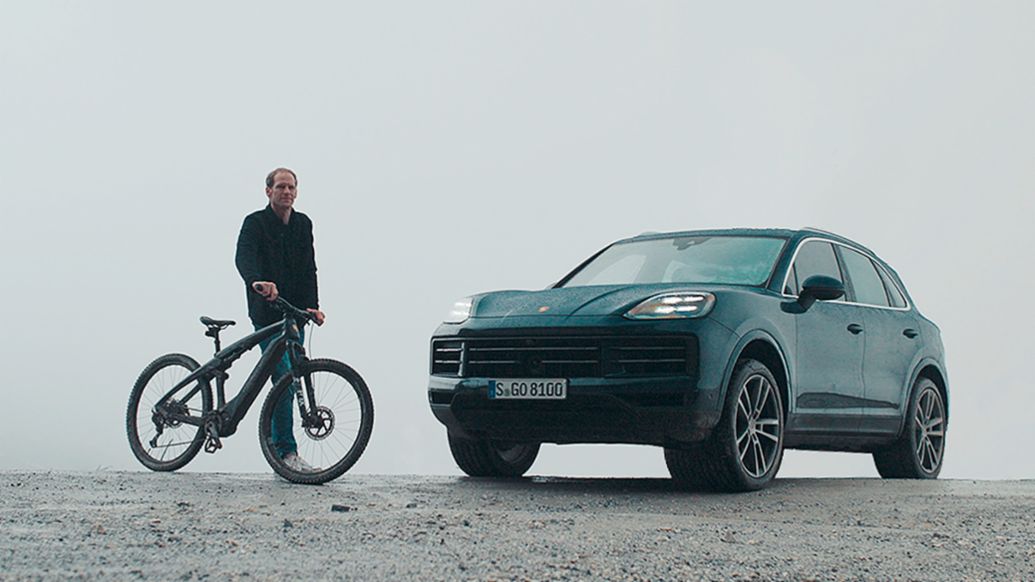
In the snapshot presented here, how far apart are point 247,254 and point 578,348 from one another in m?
2.89

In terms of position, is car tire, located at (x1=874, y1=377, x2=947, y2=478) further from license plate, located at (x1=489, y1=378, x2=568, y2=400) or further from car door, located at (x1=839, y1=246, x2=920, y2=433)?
license plate, located at (x1=489, y1=378, x2=568, y2=400)

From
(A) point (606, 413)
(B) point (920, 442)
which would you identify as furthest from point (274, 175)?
(B) point (920, 442)

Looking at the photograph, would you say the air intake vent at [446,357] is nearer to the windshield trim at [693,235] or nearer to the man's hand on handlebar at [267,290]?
the windshield trim at [693,235]

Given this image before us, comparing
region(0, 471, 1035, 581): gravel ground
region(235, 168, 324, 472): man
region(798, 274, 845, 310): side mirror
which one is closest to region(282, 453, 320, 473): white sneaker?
region(0, 471, 1035, 581): gravel ground

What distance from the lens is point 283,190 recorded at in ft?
31.9

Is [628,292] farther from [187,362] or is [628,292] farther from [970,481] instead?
[970,481]

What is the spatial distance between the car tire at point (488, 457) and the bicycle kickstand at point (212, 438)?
66.8 inches

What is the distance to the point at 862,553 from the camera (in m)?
5.62

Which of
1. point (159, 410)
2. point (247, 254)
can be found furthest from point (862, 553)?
point (159, 410)

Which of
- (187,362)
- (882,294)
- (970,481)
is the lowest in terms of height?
(970,481)

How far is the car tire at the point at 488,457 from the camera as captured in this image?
9438 mm

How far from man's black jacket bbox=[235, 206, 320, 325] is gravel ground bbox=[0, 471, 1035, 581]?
4.97ft

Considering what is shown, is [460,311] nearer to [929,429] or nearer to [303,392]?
[303,392]

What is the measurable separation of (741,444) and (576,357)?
1.19 m
